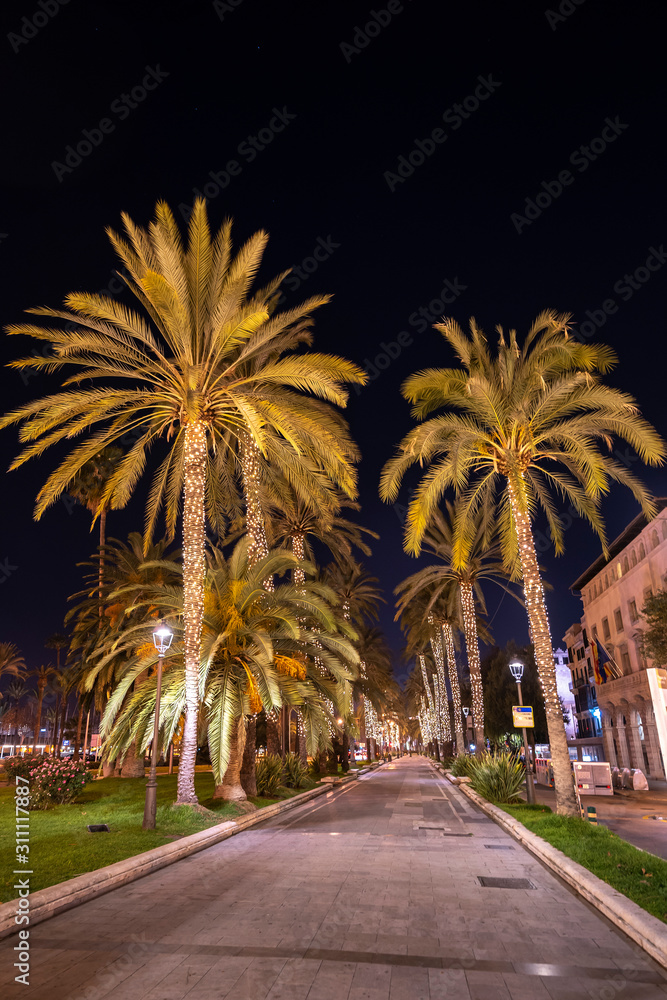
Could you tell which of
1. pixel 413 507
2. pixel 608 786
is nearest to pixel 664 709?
pixel 413 507

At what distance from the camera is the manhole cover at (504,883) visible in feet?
27.8

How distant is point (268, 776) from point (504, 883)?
1453 centimetres

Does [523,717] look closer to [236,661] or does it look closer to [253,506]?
[236,661]

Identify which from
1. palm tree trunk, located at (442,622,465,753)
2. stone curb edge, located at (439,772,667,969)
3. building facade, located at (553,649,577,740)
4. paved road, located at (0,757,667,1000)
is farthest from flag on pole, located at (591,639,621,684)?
building facade, located at (553,649,577,740)

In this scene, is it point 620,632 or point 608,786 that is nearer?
point 608,786

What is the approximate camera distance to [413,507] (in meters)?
17.2

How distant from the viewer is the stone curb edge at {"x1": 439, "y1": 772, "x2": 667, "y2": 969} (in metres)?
5.77

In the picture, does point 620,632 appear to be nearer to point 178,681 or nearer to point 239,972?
point 178,681

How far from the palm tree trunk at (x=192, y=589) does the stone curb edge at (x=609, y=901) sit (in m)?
7.86

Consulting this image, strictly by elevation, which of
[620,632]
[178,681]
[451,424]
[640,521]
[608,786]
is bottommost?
[608,786]

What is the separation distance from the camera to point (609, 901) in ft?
23.1

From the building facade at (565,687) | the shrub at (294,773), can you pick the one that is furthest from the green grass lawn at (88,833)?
the building facade at (565,687)

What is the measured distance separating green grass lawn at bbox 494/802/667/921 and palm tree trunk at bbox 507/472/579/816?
34.7 inches

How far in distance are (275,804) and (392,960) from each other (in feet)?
48.9
